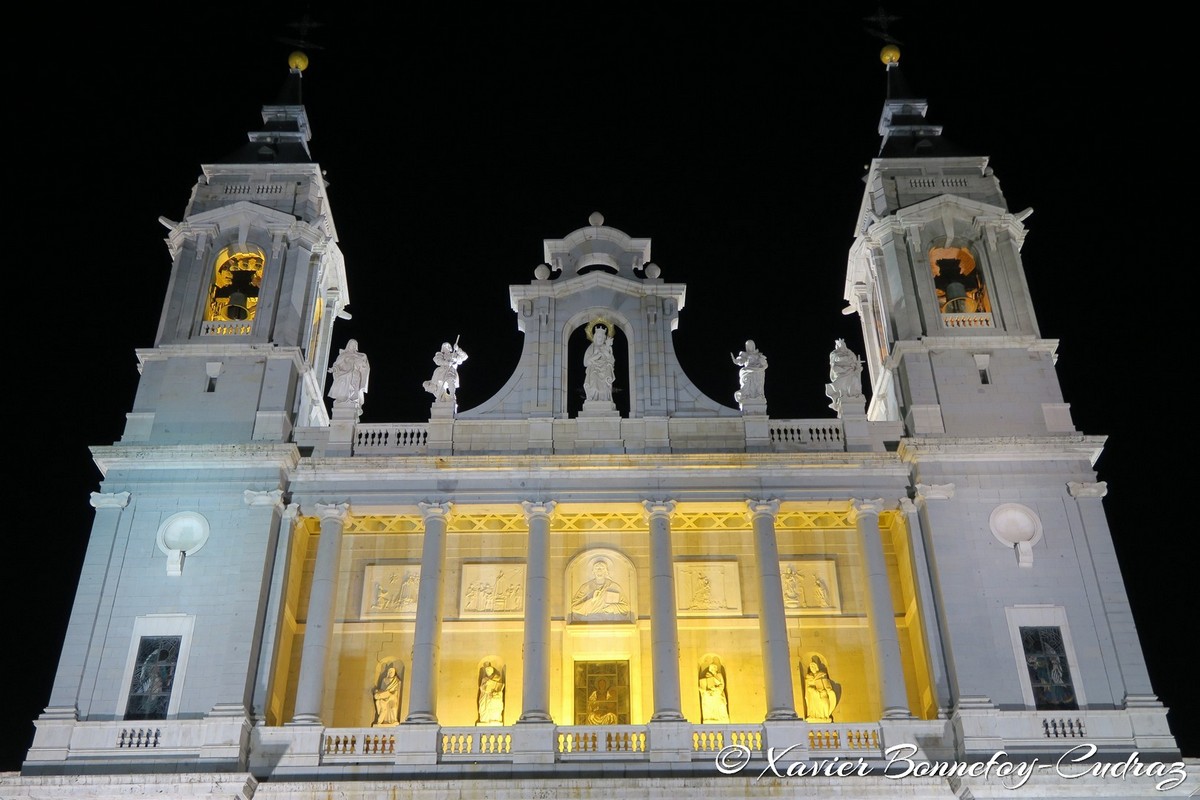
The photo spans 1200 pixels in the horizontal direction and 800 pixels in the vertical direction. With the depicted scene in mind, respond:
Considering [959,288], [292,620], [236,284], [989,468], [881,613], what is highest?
[236,284]

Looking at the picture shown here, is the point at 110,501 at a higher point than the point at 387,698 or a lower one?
higher

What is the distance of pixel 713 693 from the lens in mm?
28891

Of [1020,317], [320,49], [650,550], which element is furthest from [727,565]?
[320,49]

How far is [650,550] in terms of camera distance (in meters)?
28.9

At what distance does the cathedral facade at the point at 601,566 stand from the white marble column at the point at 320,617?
3.0 inches

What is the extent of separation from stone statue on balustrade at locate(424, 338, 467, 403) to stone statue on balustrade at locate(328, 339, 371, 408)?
5.33ft

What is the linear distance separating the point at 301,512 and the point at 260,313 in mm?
6085

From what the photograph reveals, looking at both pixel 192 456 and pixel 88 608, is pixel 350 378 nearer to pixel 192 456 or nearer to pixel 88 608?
pixel 192 456

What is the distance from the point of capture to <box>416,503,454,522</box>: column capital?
2920 centimetres

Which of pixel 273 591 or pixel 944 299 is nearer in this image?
pixel 273 591

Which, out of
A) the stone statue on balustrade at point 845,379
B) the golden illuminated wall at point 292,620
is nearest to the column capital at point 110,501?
the golden illuminated wall at point 292,620

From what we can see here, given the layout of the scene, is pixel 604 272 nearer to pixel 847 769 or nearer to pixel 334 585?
pixel 334 585
